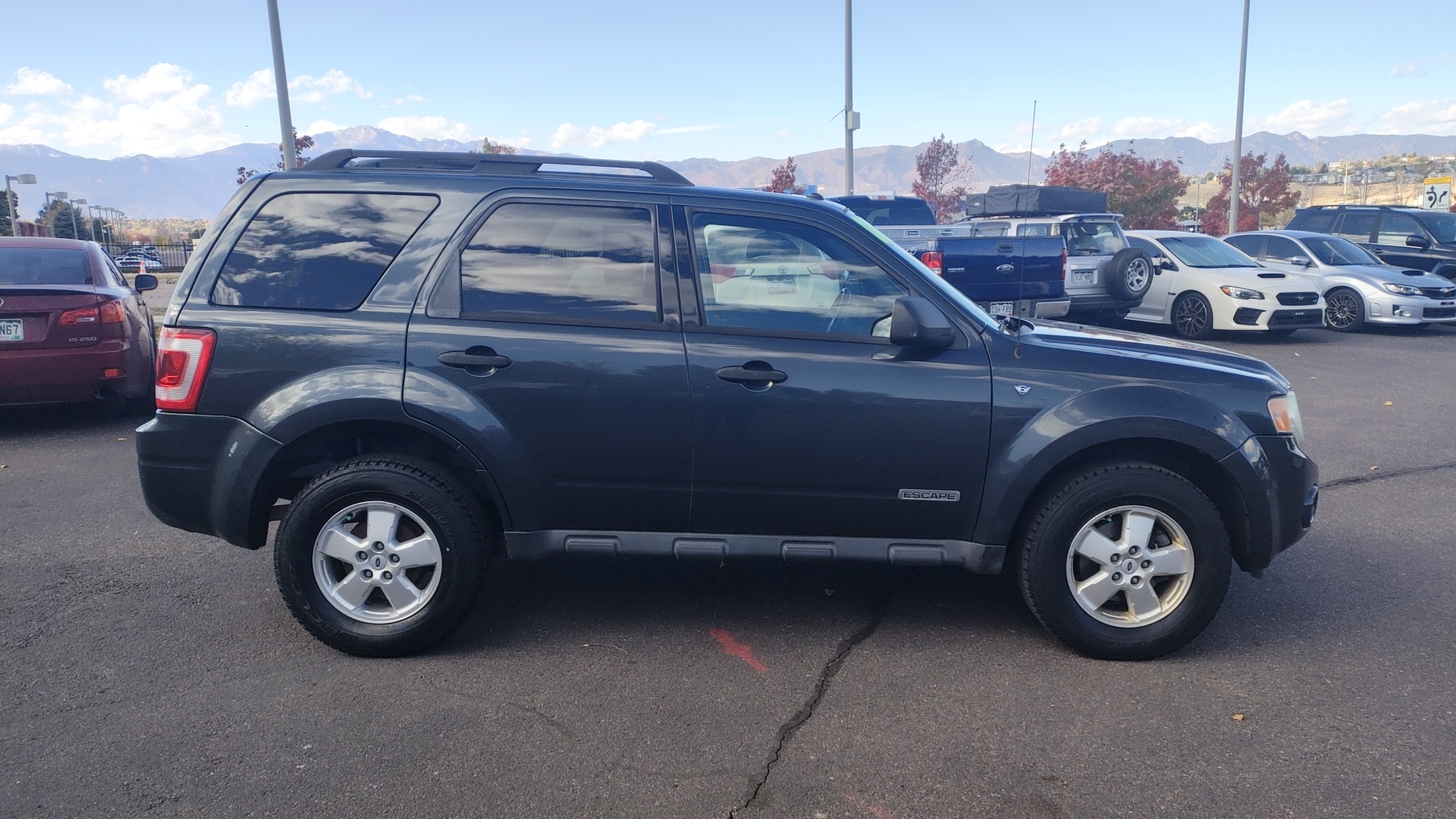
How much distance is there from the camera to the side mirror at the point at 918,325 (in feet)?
12.4

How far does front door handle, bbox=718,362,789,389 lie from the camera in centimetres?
383

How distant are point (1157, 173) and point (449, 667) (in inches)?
1517

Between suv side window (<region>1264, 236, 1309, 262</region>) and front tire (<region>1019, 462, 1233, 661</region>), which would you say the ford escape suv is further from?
suv side window (<region>1264, 236, 1309, 262</region>)

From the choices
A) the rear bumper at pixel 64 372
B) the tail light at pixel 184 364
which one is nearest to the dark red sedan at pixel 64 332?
the rear bumper at pixel 64 372

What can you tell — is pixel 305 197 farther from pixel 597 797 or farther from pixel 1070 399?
pixel 1070 399

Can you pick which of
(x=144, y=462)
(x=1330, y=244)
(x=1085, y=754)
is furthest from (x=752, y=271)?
(x=1330, y=244)

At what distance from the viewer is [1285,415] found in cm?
403

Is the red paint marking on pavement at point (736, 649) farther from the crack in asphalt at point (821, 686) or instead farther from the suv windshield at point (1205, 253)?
the suv windshield at point (1205, 253)

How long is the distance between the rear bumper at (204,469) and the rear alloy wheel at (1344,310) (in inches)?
614

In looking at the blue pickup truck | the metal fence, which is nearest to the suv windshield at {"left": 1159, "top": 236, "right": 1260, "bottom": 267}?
the blue pickup truck

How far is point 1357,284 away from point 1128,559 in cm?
1381

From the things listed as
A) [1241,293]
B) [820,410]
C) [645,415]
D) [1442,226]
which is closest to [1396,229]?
[1442,226]

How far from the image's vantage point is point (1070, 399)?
3857 mm

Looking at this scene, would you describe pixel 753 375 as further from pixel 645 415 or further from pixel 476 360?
pixel 476 360
